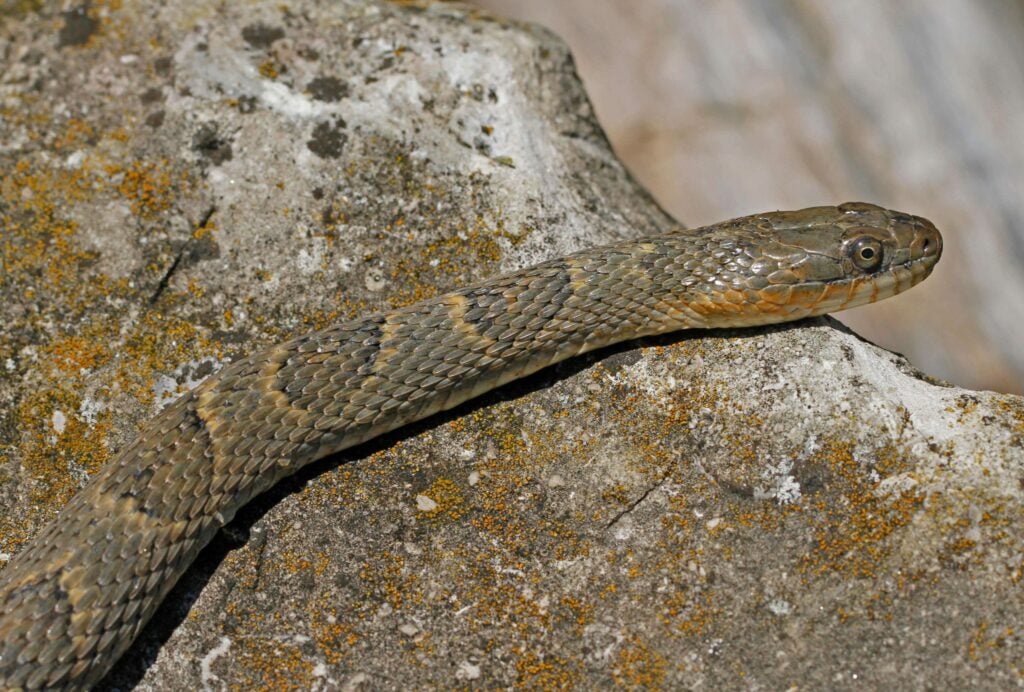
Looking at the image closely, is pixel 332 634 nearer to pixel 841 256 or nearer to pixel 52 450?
pixel 52 450

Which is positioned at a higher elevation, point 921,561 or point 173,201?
point 921,561

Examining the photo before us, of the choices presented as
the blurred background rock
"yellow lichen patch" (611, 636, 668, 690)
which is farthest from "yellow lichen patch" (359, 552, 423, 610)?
the blurred background rock

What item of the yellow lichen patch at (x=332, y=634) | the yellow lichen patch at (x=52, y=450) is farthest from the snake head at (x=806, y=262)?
the yellow lichen patch at (x=52, y=450)

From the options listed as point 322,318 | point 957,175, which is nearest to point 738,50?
point 957,175

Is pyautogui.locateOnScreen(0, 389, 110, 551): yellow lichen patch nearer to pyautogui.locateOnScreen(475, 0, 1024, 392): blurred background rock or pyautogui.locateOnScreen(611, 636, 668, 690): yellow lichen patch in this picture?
pyautogui.locateOnScreen(611, 636, 668, 690): yellow lichen patch

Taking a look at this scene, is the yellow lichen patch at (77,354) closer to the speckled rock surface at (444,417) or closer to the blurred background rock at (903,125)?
the speckled rock surface at (444,417)

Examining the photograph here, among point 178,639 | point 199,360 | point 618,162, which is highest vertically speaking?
point 618,162

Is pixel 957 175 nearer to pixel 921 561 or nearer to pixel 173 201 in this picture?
pixel 921 561
